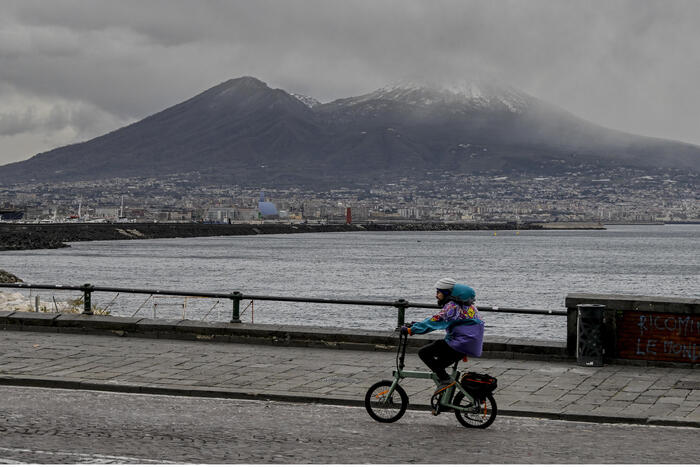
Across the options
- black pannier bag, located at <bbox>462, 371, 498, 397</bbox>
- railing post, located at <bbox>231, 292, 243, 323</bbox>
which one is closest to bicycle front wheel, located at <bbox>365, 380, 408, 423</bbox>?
black pannier bag, located at <bbox>462, 371, 498, 397</bbox>

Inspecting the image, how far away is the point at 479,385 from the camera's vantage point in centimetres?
1061

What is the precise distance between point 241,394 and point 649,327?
644cm

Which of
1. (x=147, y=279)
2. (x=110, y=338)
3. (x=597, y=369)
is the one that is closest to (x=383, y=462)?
(x=597, y=369)

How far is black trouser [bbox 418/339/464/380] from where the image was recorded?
35.5 ft

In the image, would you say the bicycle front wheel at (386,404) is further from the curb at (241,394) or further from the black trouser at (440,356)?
the curb at (241,394)

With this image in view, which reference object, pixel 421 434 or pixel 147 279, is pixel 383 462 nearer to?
pixel 421 434

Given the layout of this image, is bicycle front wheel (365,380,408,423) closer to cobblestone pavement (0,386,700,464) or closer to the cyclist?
cobblestone pavement (0,386,700,464)

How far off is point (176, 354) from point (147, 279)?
198 ft

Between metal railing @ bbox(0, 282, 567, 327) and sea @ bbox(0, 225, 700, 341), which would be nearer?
metal railing @ bbox(0, 282, 567, 327)

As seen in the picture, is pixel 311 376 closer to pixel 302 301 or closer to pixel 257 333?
pixel 302 301

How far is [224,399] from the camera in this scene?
12.3m

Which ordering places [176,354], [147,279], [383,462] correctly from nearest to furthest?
[383,462]
[176,354]
[147,279]

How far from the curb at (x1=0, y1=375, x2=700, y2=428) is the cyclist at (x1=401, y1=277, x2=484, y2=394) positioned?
1.21 meters

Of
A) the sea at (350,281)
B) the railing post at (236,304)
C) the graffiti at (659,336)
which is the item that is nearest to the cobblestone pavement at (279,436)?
the graffiti at (659,336)
